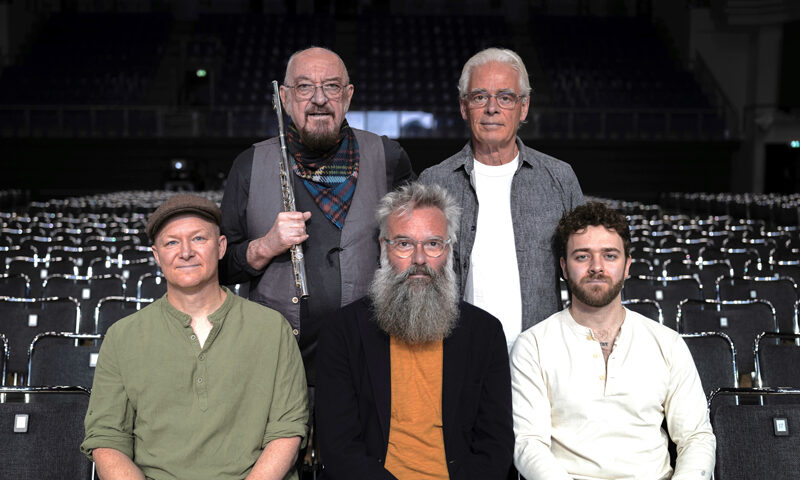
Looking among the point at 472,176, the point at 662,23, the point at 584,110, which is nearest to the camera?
the point at 472,176

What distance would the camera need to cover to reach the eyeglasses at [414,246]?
101 inches

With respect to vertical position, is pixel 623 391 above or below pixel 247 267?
below

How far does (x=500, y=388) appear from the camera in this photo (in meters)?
2.52

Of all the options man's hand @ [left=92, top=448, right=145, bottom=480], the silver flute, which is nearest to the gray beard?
the silver flute

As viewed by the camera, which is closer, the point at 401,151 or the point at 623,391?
the point at 623,391

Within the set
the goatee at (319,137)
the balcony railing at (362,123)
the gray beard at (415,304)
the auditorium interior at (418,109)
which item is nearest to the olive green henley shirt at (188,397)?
the gray beard at (415,304)

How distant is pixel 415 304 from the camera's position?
97.7 inches

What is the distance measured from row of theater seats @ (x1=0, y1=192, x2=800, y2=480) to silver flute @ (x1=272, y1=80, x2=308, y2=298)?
780mm

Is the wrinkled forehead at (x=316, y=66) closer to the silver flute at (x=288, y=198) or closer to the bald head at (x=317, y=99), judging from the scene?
the bald head at (x=317, y=99)

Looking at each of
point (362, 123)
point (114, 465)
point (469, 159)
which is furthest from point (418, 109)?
point (114, 465)

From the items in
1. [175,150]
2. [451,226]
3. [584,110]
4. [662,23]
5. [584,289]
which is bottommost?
[584,289]

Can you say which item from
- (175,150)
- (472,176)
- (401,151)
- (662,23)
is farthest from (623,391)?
(662,23)

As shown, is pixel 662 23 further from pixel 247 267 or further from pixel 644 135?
pixel 247 267

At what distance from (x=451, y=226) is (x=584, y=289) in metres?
0.47
